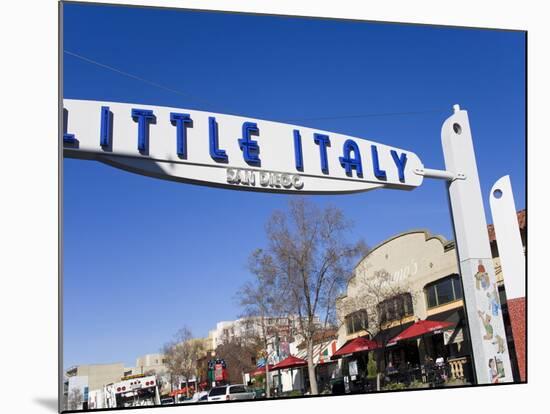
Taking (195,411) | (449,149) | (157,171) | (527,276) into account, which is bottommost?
(195,411)

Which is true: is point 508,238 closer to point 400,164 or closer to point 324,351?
point 400,164

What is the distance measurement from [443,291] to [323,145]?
1070 cm

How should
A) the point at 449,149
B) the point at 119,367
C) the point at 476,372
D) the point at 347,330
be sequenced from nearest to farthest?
the point at 476,372, the point at 449,149, the point at 347,330, the point at 119,367

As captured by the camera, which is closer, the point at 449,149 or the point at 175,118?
the point at 175,118

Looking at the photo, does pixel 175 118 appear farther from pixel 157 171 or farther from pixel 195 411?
pixel 195 411

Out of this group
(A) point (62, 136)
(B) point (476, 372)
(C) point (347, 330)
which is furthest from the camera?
(C) point (347, 330)

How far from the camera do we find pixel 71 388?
933 inches

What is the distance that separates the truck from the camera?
919 inches

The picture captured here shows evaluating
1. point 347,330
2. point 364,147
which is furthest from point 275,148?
point 347,330

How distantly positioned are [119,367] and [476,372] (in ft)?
105

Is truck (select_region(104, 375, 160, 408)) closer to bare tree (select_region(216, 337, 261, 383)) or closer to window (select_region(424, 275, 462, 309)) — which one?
bare tree (select_region(216, 337, 261, 383))

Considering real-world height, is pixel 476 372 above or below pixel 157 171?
below

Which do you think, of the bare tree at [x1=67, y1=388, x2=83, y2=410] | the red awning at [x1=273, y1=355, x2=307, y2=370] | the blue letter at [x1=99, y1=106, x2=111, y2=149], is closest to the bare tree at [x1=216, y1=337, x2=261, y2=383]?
the red awning at [x1=273, y1=355, x2=307, y2=370]

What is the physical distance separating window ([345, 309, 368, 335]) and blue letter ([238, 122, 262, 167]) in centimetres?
1325
